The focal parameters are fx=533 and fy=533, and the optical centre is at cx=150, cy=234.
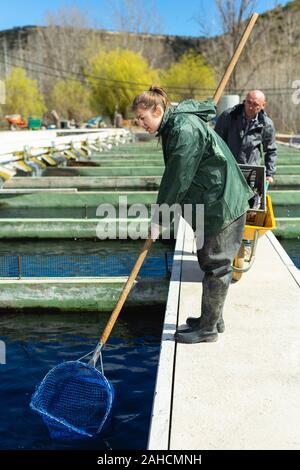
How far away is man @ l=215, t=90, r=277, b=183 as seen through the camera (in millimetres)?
5730

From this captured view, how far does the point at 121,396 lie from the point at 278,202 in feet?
26.1

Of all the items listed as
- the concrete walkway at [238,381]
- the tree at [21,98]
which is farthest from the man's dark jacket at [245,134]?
the tree at [21,98]

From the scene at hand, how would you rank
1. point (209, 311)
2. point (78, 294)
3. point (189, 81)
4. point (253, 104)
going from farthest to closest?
point (189, 81), point (78, 294), point (253, 104), point (209, 311)

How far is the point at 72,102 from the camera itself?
55844 millimetres

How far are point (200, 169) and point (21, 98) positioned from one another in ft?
161

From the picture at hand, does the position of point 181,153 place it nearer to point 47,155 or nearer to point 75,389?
point 75,389

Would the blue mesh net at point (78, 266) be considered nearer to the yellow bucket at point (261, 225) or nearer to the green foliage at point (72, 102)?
the yellow bucket at point (261, 225)

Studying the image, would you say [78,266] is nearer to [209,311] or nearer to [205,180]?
[209,311]

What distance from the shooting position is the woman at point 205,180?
3.46 m

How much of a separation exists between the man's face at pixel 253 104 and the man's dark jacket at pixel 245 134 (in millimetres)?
122

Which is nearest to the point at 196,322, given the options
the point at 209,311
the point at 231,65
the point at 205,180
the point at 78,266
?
the point at 209,311

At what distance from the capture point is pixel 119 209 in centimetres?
1157

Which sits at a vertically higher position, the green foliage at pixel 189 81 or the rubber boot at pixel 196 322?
the green foliage at pixel 189 81

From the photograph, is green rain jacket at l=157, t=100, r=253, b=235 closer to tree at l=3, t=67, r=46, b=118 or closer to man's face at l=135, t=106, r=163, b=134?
man's face at l=135, t=106, r=163, b=134
